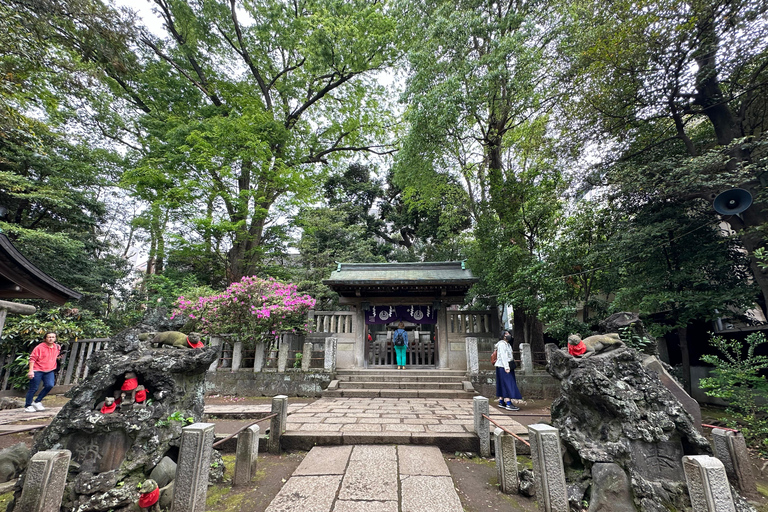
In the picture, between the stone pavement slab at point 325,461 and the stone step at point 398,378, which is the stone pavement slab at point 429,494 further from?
the stone step at point 398,378

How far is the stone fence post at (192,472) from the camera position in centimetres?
271

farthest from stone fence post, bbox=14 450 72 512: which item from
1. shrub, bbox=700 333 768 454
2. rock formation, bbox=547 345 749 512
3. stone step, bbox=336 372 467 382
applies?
shrub, bbox=700 333 768 454

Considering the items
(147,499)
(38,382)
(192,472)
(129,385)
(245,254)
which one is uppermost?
(245,254)

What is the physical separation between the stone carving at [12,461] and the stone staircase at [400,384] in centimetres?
550

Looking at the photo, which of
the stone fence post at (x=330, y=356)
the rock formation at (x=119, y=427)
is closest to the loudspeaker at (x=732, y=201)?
the rock formation at (x=119, y=427)

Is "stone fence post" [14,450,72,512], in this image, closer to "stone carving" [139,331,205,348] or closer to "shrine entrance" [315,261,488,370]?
"stone carving" [139,331,205,348]

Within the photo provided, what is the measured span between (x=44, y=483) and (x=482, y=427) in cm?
462

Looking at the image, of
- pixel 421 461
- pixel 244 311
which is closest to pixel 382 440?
pixel 421 461

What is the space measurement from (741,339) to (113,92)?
2319cm

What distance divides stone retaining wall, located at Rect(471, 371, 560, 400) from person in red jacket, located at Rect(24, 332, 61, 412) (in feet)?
32.8

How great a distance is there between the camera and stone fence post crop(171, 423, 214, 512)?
8.87 ft

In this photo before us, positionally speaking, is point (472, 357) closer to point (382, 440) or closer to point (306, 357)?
point (306, 357)

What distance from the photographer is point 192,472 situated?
9.09ft

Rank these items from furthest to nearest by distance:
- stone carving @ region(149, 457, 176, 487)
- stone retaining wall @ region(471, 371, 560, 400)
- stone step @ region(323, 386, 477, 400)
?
1. stone retaining wall @ region(471, 371, 560, 400)
2. stone step @ region(323, 386, 477, 400)
3. stone carving @ region(149, 457, 176, 487)
